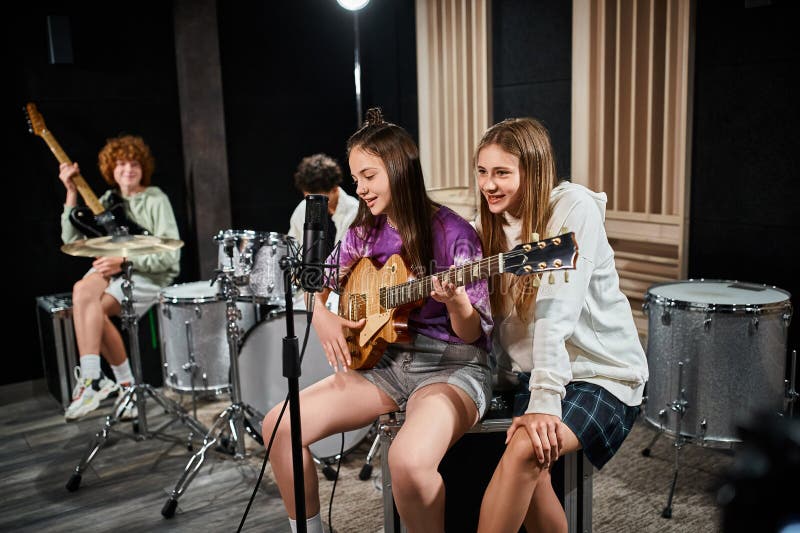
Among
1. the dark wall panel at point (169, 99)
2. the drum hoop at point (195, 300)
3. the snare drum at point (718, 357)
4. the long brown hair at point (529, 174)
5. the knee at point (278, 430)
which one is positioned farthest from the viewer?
the dark wall panel at point (169, 99)

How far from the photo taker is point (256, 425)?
362cm

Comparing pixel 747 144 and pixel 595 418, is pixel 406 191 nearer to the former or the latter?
pixel 595 418

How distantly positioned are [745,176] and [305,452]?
8.06ft

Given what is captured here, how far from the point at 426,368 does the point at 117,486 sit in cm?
189

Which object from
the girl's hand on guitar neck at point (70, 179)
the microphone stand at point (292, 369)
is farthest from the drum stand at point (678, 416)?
the girl's hand on guitar neck at point (70, 179)

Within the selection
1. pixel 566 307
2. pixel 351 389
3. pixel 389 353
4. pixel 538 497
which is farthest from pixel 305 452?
pixel 566 307

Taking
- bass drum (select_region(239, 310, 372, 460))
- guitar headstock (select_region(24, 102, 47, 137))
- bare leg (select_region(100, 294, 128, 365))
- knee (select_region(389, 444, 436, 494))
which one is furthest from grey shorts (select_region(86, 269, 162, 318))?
knee (select_region(389, 444, 436, 494))

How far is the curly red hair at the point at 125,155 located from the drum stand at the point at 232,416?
1.43 metres

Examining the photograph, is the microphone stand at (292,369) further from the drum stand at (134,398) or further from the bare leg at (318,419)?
the drum stand at (134,398)

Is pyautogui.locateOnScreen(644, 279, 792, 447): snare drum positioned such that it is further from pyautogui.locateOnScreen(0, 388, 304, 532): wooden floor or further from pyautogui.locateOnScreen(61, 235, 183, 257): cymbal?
pyautogui.locateOnScreen(61, 235, 183, 257): cymbal

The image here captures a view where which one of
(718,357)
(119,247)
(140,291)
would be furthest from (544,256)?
(140,291)

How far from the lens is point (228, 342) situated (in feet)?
11.9

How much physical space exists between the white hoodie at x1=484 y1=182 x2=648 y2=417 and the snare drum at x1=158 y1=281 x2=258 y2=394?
2.05 m

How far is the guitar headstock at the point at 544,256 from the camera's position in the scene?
5.84 ft
